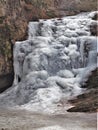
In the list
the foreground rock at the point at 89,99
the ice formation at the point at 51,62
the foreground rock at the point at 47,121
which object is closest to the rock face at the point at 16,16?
the ice formation at the point at 51,62

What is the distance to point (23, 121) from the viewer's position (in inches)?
402

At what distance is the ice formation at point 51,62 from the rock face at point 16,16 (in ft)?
1.47

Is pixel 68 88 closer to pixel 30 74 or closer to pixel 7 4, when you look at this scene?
pixel 30 74

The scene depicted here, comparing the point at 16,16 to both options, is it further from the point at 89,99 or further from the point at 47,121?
the point at 47,121

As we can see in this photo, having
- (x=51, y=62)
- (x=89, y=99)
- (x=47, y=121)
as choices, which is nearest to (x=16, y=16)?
(x=51, y=62)

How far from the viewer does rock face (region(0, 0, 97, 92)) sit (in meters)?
18.5

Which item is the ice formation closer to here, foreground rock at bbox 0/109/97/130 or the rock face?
the rock face

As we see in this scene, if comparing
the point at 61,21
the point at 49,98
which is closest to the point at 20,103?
the point at 49,98

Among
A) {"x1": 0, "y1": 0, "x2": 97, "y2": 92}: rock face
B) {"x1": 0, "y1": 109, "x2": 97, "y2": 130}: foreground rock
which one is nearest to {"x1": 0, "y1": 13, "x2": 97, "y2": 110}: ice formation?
{"x1": 0, "y1": 0, "x2": 97, "y2": 92}: rock face

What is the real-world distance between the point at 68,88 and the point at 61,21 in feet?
20.7

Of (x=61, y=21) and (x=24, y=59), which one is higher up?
(x=61, y=21)

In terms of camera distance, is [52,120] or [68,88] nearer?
[52,120]

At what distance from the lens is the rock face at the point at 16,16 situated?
60.8ft

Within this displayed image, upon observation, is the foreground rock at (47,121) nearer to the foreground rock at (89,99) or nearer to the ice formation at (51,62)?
the foreground rock at (89,99)
